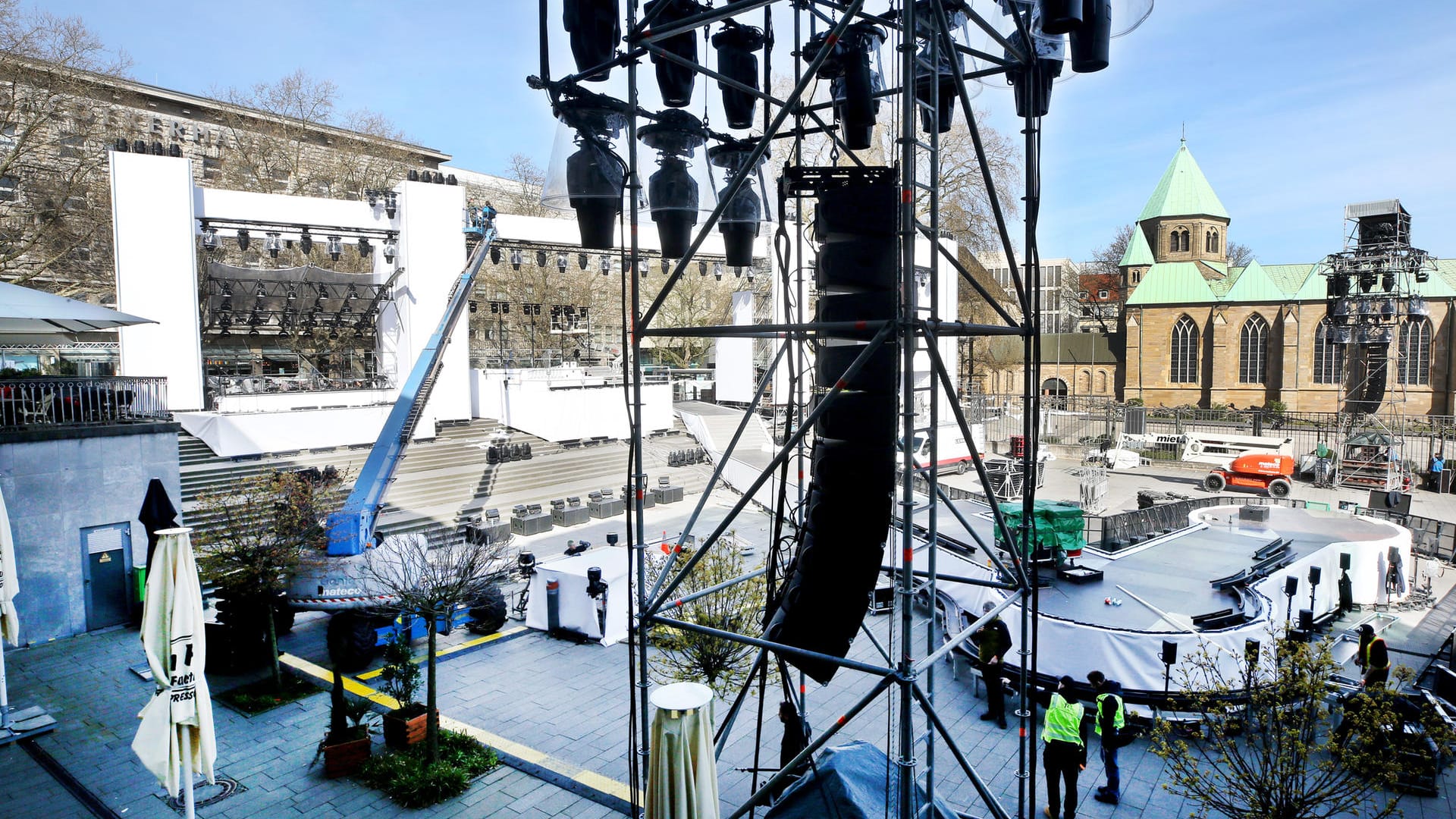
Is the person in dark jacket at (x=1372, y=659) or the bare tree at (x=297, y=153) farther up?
the bare tree at (x=297, y=153)

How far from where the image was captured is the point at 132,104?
30609mm

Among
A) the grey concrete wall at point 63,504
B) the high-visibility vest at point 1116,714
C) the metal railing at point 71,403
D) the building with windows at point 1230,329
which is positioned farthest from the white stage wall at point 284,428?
the building with windows at point 1230,329

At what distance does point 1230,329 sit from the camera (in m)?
44.9

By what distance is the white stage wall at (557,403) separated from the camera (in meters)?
25.4

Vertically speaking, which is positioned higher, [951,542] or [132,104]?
[132,104]

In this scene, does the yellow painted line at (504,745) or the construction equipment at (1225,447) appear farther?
the construction equipment at (1225,447)

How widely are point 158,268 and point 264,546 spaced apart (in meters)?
12.9

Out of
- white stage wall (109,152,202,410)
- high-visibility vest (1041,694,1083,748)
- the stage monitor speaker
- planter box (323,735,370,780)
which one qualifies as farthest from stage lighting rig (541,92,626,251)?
the stage monitor speaker

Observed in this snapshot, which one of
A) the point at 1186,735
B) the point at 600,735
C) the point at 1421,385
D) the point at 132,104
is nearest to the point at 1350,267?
the point at 1421,385

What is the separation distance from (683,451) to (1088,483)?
11831mm

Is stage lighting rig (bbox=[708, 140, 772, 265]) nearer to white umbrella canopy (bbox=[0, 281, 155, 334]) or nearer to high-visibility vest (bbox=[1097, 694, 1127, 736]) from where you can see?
high-visibility vest (bbox=[1097, 694, 1127, 736])

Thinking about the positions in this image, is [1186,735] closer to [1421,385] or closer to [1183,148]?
[1421,385]

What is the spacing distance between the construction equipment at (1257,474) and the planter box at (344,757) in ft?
81.7

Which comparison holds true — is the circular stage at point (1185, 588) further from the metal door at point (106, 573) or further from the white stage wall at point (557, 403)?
the white stage wall at point (557, 403)
